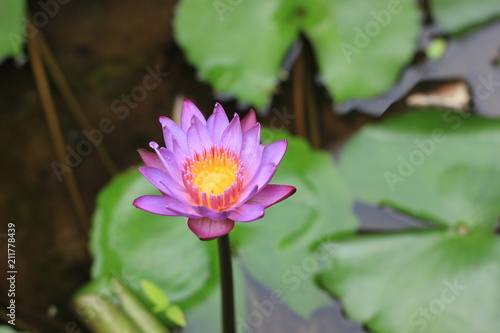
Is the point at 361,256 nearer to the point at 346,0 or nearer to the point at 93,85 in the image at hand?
the point at 346,0

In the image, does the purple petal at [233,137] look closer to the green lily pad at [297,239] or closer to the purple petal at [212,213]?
the purple petal at [212,213]

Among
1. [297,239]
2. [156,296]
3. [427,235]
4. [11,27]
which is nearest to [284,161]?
[297,239]

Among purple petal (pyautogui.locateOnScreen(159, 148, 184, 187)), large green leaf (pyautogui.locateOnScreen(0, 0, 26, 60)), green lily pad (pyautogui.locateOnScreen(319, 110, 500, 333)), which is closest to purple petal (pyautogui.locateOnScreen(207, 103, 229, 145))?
purple petal (pyautogui.locateOnScreen(159, 148, 184, 187))

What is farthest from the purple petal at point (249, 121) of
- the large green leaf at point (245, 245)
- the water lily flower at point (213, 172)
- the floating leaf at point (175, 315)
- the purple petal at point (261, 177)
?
the floating leaf at point (175, 315)

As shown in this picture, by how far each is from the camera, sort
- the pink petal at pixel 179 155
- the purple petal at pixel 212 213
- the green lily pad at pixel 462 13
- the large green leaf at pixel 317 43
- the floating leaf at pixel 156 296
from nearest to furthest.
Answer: the purple petal at pixel 212 213 < the pink petal at pixel 179 155 < the floating leaf at pixel 156 296 < the large green leaf at pixel 317 43 < the green lily pad at pixel 462 13

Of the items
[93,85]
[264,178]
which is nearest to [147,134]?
[93,85]

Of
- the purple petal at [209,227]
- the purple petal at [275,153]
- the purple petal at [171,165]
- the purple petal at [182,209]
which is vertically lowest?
the purple petal at [209,227]
